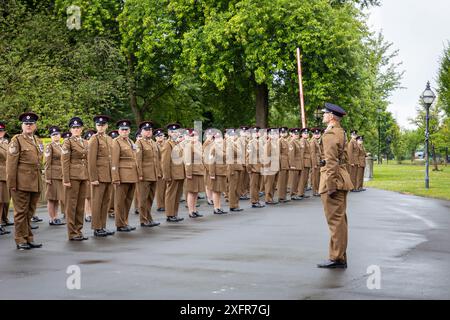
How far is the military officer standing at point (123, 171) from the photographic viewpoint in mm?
14766

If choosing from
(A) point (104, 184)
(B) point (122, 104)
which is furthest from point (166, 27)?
(A) point (104, 184)

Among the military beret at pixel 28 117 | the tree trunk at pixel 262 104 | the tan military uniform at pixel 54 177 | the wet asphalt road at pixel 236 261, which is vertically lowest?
the wet asphalt road at pixel 236 261

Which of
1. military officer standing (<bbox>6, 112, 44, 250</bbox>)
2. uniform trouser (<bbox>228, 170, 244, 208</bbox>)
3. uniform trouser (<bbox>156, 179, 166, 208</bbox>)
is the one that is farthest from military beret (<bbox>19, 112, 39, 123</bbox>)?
uniform trouser (<bbox>228, 170, 244, 208</bbox>)

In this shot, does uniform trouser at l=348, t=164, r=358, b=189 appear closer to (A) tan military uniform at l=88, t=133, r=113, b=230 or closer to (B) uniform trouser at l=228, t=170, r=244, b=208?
(B) uniform trouser at l=228, t=170, r=244, b=208

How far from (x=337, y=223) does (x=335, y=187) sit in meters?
0.48

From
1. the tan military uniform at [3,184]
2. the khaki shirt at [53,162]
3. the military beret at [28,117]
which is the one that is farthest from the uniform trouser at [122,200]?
the military beret at [28,117]

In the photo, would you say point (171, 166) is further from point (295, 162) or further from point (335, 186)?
point (295, 162)

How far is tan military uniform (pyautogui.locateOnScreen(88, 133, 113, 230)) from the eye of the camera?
46.2 feet

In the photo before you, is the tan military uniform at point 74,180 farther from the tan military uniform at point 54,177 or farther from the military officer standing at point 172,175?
the military officer standing at point 172,175

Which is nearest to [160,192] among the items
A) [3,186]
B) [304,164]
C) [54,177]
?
[54,177]

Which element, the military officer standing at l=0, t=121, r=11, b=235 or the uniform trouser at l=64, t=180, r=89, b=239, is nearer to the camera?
the uniform trouser at l=64, t=180, r=89, b=239

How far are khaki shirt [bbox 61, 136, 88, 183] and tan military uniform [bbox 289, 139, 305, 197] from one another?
10.8m

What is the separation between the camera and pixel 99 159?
14273mm

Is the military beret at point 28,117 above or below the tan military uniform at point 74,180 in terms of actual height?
above
